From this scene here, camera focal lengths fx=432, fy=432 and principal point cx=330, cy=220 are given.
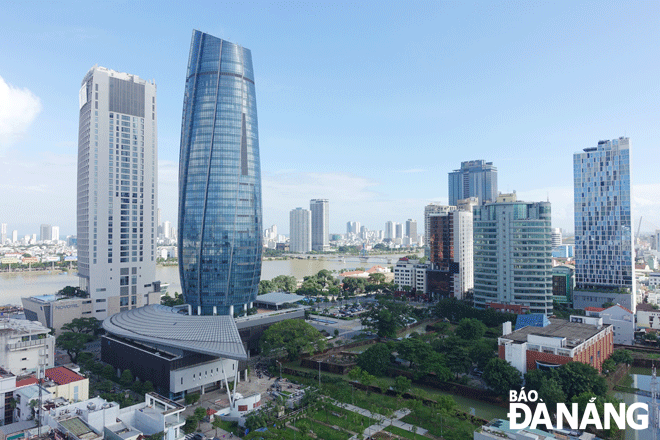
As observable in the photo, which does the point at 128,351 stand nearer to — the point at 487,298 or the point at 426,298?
the point at 487,298

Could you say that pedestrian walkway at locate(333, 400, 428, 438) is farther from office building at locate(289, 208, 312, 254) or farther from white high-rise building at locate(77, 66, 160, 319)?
office building at locate(289, 208, 312, 254)

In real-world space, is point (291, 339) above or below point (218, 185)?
below

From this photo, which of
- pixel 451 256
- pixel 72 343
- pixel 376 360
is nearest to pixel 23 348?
pixel 72 343

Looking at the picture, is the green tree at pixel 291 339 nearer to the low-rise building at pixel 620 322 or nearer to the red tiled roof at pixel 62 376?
the red tiled roof at pixel 62 376

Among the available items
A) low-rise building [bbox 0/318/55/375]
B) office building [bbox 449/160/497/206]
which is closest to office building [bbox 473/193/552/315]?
low-rise building [bbox 0/318/55/375]

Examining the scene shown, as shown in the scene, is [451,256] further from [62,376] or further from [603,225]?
[62,376]

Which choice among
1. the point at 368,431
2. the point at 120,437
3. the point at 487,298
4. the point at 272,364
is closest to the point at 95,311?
the point at 272,364

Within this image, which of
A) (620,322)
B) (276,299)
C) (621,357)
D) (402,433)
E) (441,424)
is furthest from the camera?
(276,299)

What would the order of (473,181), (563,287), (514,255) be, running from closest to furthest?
1. (514,255)
2. (563,287)
3. (473,181)

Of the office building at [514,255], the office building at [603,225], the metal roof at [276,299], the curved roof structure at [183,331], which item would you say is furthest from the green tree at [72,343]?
the office building at [603,225]
